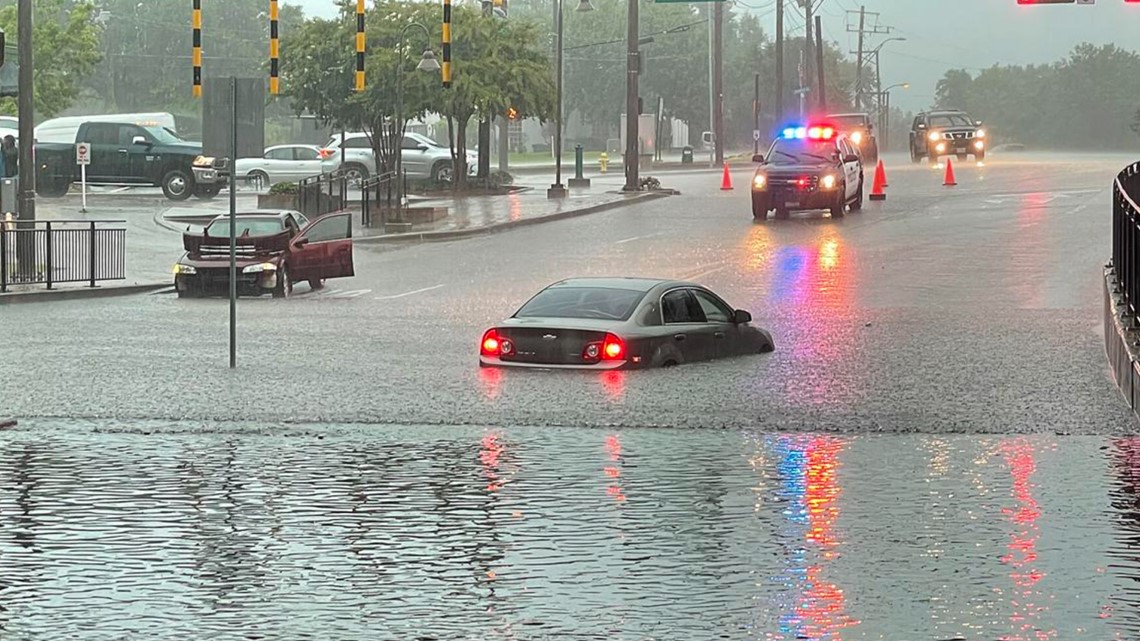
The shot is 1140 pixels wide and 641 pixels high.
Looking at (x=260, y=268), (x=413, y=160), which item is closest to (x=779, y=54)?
(x=413, y=160)

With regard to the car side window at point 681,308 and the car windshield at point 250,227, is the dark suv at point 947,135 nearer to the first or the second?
the car windshield at point 250,227

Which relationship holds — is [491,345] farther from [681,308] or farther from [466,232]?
[466,232]

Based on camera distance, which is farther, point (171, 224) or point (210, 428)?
point (171, 224)

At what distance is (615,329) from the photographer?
19375mm

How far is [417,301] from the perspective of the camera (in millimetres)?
29469

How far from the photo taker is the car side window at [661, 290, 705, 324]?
20.3 metres

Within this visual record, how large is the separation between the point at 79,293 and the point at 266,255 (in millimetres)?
3005

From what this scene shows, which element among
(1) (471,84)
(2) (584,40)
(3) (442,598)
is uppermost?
(2) (584,40)

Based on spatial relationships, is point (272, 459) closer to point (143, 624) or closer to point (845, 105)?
point (143, 624)

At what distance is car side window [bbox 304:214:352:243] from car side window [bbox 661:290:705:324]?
1302cm

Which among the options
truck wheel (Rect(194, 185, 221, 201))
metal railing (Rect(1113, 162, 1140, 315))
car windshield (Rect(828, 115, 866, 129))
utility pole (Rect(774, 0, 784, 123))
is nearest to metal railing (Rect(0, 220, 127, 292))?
metal railing (Rect(1113, 162, 1140, 315))

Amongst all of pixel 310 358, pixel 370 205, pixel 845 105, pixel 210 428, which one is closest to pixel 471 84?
pixel 370 205

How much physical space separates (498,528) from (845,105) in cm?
13444

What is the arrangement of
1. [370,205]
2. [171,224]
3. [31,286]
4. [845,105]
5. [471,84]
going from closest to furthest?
[31,286], [171,224], [370,205], [471,84], [845,105]
